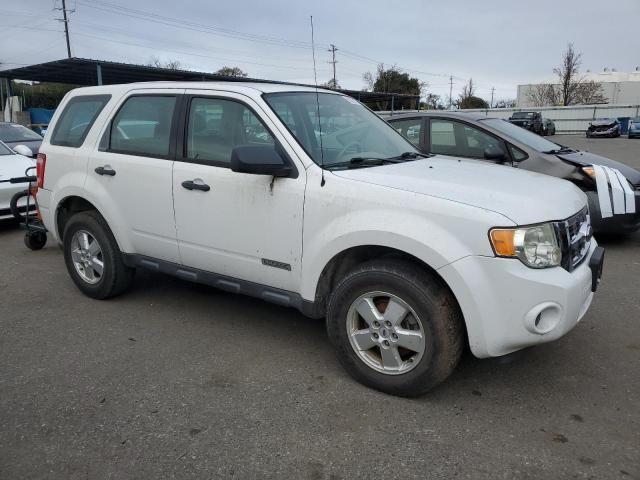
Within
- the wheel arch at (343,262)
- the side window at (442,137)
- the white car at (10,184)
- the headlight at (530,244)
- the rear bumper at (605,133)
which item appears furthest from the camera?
the rear bumper at (605,133)

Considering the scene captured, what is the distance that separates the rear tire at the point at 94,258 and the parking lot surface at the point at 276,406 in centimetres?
32

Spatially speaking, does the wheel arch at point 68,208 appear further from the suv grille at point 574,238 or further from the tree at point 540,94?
the tree at point 540,94

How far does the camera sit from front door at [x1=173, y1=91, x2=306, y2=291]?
11.4ft

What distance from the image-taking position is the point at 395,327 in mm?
3084

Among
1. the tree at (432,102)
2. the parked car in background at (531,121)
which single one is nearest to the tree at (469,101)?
the tree at (432,102)

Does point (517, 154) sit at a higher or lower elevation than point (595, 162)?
higher

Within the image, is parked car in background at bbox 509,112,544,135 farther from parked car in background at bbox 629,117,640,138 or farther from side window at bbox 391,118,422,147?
side window at bbox 391,118,422,147

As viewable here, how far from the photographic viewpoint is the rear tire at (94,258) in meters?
4.62

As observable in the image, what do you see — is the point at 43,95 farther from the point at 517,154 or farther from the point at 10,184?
the point at 517,154

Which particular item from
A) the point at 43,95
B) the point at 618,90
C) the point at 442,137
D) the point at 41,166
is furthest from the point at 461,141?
the point at 618,90

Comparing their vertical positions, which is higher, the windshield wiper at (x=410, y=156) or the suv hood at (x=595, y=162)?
the windshield wiper at (x=410, y=156)

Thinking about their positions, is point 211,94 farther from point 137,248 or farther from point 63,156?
point 63,156

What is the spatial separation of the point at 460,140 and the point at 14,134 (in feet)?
33.1

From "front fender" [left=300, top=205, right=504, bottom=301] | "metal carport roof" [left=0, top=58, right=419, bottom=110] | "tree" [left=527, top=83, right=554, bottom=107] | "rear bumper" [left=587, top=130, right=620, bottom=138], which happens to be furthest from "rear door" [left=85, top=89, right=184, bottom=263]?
"tree" [left=527, top=83, right=554, bottom=107]
